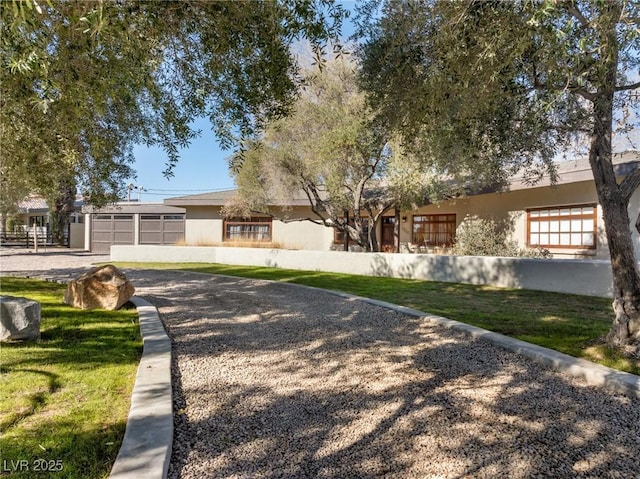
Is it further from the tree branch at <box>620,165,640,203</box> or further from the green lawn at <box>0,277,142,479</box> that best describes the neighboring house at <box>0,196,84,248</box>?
the tree branch at <box>620,165,640,203</box>

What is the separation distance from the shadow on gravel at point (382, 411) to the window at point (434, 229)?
42.4ft

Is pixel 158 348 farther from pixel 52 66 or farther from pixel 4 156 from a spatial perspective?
pixel 4 156

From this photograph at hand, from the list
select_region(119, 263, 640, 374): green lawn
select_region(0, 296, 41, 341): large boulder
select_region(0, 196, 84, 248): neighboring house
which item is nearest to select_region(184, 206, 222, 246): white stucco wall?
select_region(0, 196, 84, 248): neighboring house

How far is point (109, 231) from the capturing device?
1025 inches

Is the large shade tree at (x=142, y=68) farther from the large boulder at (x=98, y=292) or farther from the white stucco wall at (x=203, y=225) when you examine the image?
the white stucco wall at (x=203, y=225)

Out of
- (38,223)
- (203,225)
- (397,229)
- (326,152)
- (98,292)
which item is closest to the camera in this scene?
(98,292)

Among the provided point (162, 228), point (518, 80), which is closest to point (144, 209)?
point (162, 228)

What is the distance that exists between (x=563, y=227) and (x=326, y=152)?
8.24m

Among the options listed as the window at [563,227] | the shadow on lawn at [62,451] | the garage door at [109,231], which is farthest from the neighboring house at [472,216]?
the shadow on lawn at [62,451]

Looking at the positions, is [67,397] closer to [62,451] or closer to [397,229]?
[62,451]

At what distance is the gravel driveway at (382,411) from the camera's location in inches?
104

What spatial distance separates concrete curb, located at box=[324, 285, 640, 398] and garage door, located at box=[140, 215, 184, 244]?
21868 mm

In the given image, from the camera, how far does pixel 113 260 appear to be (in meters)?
19.4

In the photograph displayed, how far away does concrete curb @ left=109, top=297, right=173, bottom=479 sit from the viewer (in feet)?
7.83
